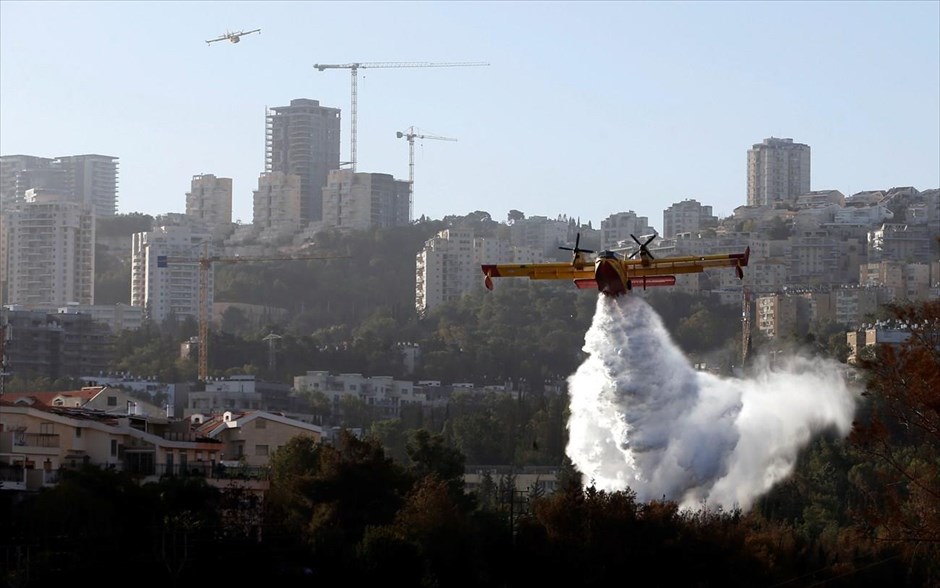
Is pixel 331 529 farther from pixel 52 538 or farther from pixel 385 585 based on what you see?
pixel 52 538

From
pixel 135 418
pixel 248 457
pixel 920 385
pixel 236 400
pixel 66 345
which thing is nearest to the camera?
pixel 920 385

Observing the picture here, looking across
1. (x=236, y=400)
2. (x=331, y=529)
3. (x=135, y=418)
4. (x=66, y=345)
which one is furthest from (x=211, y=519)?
(x=66, y=345)

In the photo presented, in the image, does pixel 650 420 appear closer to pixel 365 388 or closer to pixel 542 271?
pixel 542 271

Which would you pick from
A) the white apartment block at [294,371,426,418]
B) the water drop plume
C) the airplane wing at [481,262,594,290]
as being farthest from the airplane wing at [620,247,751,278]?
the white apartment block at [294,371,426,418]

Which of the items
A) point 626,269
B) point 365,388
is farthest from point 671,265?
point 365,388

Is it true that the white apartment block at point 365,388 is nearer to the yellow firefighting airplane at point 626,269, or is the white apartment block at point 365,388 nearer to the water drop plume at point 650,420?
the water drop plume at point 650,420

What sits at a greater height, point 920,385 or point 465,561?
point 920,385

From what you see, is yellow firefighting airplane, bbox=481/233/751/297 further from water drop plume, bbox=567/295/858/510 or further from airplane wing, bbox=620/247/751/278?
water drop plume, bbox=567/295/858/510
